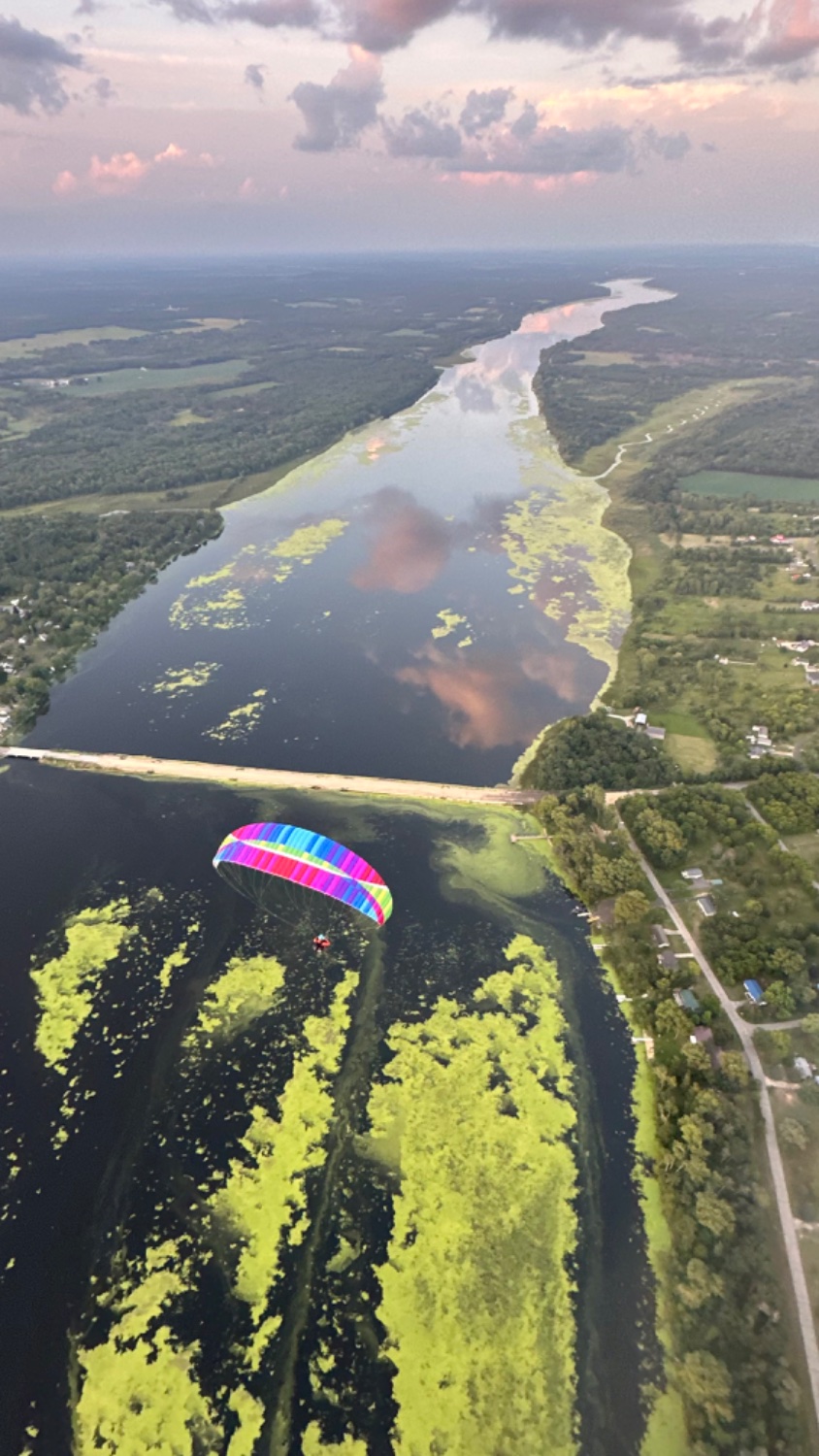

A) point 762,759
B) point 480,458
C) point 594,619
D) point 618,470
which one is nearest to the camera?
point 762,759

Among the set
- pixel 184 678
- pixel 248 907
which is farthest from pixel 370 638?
pixel 248 907

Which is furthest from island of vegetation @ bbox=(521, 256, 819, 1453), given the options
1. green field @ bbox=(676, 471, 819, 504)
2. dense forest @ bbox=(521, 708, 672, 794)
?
green field @ bbox=(676, 471, 819, 504)

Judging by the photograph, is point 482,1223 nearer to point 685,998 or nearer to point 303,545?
point 685,998

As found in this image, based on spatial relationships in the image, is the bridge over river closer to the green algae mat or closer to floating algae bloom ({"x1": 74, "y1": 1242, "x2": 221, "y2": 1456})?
the green algae mat

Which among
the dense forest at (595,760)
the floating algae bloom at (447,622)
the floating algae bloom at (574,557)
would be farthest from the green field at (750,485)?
the dense forest at (595,760)

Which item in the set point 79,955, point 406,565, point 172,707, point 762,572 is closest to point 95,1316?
point 79,955

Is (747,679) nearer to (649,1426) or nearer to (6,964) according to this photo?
(649,1426)
